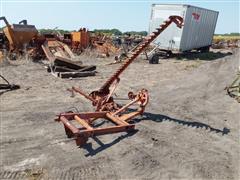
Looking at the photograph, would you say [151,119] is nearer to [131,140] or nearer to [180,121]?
[180,121]

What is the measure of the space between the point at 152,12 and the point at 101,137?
1801cm

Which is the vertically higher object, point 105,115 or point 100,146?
point 105,115

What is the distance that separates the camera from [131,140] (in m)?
6.88

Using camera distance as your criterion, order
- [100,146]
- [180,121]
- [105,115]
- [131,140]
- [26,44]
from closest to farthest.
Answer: [100,146], [131,140], [105,115], [180,121], [26,44]

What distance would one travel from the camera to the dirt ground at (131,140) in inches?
219

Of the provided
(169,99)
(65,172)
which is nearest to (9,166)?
(65,172)

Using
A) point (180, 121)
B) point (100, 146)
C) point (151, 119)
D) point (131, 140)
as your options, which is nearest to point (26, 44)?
point (151, 119)

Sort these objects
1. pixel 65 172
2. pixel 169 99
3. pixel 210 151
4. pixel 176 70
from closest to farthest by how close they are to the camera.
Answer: pixel 65 172 < pixel 210 151 < pixel 169 99 < pixel 176 70

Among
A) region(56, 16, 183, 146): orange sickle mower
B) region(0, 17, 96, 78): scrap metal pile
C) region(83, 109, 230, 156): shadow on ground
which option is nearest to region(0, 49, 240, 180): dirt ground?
region(83, 109, 230, 156): shadow on ground

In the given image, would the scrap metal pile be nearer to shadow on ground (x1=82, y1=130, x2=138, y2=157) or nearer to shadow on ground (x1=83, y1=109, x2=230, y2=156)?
shadow on ground (x1=83, y1=109, x2=230, y2=156)

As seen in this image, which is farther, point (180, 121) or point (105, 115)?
point (180, 121)

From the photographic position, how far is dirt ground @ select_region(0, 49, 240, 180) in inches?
219

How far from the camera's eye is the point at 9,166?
552 centimetres

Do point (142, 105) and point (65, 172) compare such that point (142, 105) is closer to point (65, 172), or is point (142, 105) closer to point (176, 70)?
point (65, 172)
